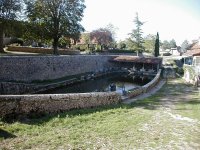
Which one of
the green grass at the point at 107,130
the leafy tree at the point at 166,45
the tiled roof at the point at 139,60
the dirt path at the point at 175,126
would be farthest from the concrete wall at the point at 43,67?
the leafy tree at the point at 166,45

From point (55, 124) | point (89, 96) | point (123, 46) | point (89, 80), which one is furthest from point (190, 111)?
point (123, 46)

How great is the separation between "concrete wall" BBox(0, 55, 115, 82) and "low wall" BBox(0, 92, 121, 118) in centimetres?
1533

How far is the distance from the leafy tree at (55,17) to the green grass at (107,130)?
31.6 m

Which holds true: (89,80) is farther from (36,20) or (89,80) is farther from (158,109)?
(158,109)

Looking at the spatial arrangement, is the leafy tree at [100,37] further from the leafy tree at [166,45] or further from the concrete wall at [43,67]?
the leafy tree at [166,45]

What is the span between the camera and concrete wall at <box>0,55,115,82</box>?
30809 millimetres

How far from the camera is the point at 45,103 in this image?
Result: 15.3 metres

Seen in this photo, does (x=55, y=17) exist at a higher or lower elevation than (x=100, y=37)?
higher

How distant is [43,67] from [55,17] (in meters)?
13.1

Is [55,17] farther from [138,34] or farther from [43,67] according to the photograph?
[138,34]

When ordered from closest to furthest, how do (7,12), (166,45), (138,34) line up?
(7,12), (138,34), (166,45)

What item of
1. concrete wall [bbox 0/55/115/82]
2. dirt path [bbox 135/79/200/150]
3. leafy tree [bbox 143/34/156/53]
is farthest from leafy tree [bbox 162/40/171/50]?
dirt path [bbox 135/79/200/150]

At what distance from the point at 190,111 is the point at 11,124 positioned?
487 inches

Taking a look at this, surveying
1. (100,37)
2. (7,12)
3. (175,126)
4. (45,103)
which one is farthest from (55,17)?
(175,126)
